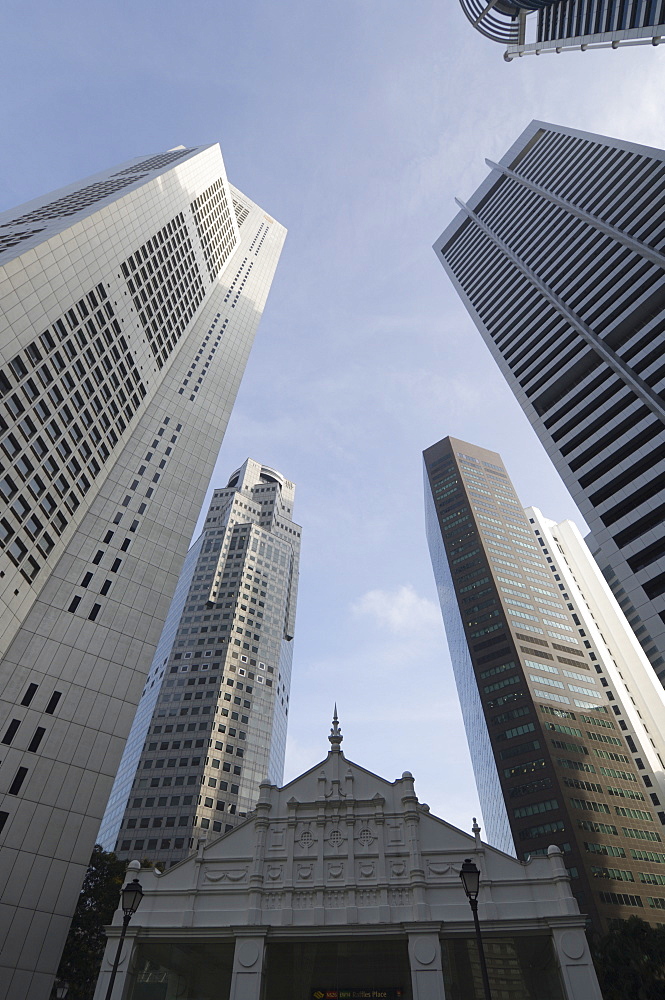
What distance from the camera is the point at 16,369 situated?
45.9 metres

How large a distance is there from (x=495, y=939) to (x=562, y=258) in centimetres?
8657

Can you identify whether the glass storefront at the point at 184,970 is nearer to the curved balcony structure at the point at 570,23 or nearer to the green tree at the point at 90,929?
the green tree at the point at 90,929

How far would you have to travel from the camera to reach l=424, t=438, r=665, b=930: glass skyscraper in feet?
334

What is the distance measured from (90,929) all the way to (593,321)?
79.8 metres

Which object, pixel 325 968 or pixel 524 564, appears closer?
pixel 325 968

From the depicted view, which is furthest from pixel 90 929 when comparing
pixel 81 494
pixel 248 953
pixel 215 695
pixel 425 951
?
pixel 215 695

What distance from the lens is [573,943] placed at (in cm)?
3083

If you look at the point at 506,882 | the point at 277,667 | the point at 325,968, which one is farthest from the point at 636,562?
the point at 277,667

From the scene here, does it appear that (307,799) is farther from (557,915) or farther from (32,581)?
(32,581)

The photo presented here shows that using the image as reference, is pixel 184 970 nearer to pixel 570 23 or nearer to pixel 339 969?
pixel 339 969

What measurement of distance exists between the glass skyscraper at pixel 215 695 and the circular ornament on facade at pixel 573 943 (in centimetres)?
7943

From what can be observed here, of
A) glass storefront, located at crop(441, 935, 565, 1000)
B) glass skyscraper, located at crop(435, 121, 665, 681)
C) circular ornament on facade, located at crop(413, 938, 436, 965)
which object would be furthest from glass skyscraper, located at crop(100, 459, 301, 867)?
glass skyscraper, located at crop(435, 121, 665, 681)

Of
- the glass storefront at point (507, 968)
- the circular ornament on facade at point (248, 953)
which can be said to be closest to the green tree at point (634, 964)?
the glass storefront at point (507, 968)

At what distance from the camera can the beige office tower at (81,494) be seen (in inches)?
1638
